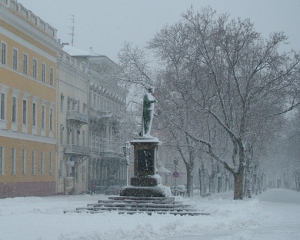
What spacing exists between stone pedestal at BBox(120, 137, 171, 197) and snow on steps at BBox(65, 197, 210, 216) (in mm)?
310

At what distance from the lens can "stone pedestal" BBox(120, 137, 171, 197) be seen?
24.3 m

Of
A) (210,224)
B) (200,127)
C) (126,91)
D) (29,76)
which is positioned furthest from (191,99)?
(210,224)

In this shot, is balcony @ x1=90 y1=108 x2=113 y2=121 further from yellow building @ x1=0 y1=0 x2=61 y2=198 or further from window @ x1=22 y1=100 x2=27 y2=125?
window @ x1=22 y1=100 x2=27 y2=125

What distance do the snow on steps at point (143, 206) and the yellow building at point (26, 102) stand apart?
60.2 ft

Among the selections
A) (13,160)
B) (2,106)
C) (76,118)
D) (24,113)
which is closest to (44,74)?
(24,113)

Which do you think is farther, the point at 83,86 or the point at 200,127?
the point at 83,86

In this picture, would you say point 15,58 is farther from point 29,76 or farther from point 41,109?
point 41,109

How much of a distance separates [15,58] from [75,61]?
14947 millimetres

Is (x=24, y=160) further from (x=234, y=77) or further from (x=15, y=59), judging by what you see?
(x=234, y=77)

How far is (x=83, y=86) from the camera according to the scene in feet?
202

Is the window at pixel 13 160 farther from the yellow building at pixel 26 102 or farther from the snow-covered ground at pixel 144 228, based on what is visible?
the snow-covered ground at pixel 144 228

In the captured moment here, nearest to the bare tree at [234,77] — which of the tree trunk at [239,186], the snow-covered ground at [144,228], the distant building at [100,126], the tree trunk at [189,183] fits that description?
the tree trunk at [239,186]

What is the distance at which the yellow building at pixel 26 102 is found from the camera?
4200 cm

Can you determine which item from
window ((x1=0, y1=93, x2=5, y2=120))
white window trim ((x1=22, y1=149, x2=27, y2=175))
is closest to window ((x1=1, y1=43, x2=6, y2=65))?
window ((x1=0, y1=93, x2=5, y2=120))
